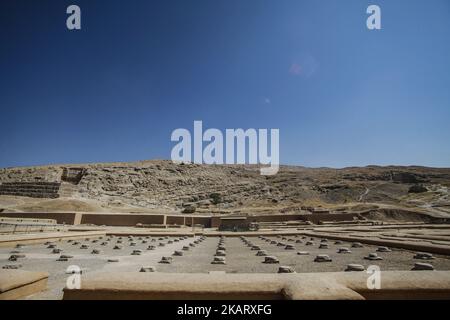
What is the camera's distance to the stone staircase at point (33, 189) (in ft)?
193

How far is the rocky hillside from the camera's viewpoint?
6181 centimetres

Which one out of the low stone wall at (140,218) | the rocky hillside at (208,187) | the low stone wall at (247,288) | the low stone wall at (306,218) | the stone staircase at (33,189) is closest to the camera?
the low stone wall at (247,288)

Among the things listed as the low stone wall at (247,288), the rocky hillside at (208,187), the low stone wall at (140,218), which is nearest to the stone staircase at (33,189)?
the rocky hillside at (208,187)

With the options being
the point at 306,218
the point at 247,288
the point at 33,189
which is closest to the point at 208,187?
the point at 33,189

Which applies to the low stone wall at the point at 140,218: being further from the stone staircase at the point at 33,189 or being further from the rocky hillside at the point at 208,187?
the stone staircase at the point at 33,189

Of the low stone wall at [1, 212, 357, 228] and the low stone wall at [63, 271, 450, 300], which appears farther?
the low stone wall at [1, 212, 357, 228]

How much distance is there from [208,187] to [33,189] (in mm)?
40977

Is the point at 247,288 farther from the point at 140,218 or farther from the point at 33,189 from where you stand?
the point at 33,189

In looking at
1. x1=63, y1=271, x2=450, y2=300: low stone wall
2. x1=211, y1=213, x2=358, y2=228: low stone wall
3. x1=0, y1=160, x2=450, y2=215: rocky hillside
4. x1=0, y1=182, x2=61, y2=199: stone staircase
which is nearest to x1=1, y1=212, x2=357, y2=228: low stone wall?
x1=211, y1=213, x2=358, y2=228: low stone wall

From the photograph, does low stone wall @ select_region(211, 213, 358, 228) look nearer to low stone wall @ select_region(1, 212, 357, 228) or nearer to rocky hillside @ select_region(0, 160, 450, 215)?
low stone wall @ select_region(1, 212, 357, 228)

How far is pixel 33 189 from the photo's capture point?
204 ft

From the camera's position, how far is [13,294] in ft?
10.6

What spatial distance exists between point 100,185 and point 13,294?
7802cm
